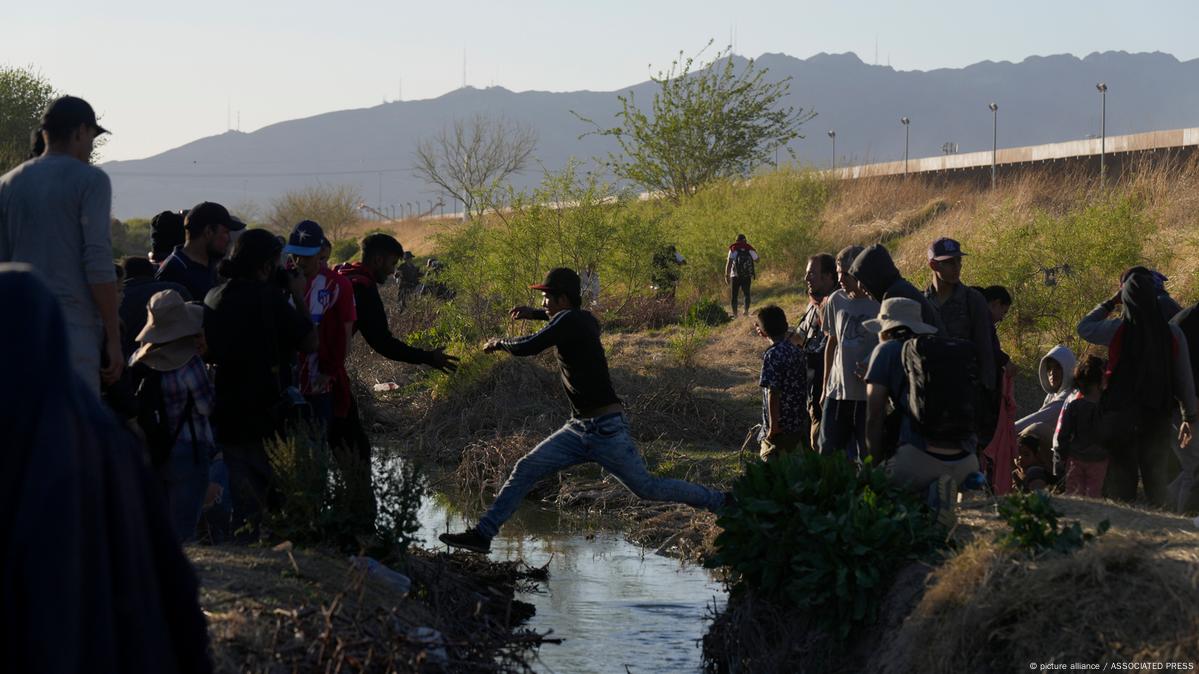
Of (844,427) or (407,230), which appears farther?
(407,230)

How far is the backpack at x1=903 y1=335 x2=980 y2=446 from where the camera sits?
696cm

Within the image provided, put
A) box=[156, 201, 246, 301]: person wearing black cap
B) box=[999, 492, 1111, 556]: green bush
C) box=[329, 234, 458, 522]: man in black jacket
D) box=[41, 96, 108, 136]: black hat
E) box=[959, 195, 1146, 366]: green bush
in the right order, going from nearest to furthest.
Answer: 1. box=[999, 492, 1111, 556]: green bush
2. box=[41, 96, 108, 136]: black hat
3. box=[156, 201, 246, 301]: person wearing black cap
4. box=[329, 234, 458, 522]: man in black jacket
5. box=[959, 195, 1146, 366]: green bush

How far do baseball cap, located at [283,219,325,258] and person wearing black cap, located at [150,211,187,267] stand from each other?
3.72 feet

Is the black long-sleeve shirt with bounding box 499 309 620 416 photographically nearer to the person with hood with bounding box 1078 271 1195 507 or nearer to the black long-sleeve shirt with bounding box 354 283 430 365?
the black long-sleeve shirt with bounding box 354 283 430 365

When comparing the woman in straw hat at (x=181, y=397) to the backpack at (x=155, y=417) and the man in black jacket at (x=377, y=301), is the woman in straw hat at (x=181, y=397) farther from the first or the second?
the man in black jacket at (x=377, y=301)

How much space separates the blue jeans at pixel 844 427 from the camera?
8656 mm

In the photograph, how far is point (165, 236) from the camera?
9.09 meters

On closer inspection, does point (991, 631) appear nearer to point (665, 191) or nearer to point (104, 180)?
point (104, 180)

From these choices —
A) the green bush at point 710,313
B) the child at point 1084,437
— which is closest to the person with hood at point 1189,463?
the child at point 1084,437

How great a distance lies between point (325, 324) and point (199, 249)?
0.79 meters

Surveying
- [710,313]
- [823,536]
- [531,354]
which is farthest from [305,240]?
[710,313]

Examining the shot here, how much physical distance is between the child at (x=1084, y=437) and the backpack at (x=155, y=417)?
18.3 ft

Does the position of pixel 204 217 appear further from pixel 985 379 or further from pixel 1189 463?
pixel 1189 463

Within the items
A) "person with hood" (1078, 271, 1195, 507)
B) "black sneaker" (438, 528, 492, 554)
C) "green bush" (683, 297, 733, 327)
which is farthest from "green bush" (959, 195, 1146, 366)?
"black sneaker" (438, 528, 492, 554)
